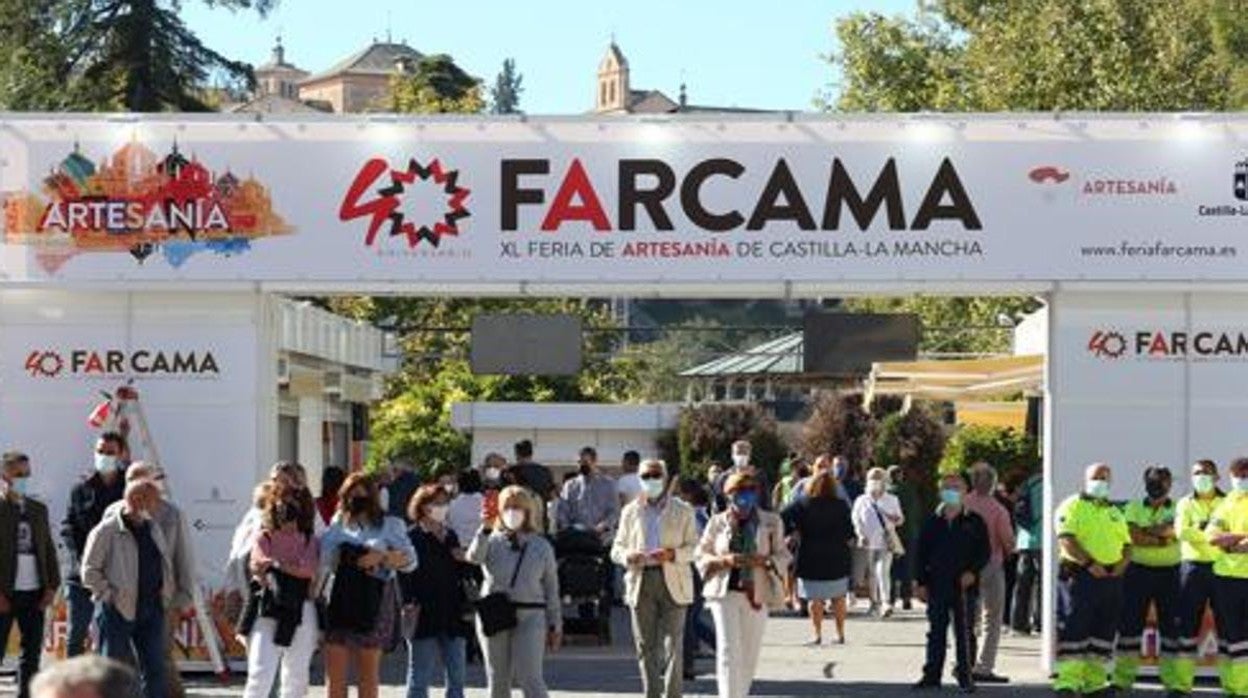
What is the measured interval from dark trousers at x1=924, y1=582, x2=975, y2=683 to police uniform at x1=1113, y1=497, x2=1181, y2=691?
1.28 metres

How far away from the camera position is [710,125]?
21688mm

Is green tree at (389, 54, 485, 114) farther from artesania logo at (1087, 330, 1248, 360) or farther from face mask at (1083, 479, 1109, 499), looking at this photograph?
face mask at (1083, 479, 1109, 499)

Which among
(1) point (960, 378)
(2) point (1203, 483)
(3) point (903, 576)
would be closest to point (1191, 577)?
(2) point (1203, 483)

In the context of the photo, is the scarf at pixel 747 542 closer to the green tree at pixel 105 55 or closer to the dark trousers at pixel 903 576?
the dark trousers at pixel 903 576

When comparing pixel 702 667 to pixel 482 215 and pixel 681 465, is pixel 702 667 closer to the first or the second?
pixel 482 215

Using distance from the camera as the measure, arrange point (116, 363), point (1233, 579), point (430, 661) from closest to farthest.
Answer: point (430, 661) → point (1233, 579) → point (116, 363)

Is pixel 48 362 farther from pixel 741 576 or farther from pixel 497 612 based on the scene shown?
pixel 741 576

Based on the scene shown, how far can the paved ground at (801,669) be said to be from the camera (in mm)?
21281

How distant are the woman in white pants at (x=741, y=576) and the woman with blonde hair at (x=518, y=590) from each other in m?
1.27

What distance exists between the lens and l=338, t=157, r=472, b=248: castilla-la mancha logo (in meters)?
21.7

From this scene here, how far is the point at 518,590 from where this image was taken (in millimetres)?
17547

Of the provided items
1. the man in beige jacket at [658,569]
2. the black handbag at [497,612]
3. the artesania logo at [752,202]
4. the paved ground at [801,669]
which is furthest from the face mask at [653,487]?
the artesania logo at [752,202]

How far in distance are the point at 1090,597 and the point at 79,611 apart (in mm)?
6794

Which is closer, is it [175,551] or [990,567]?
[175,551]
